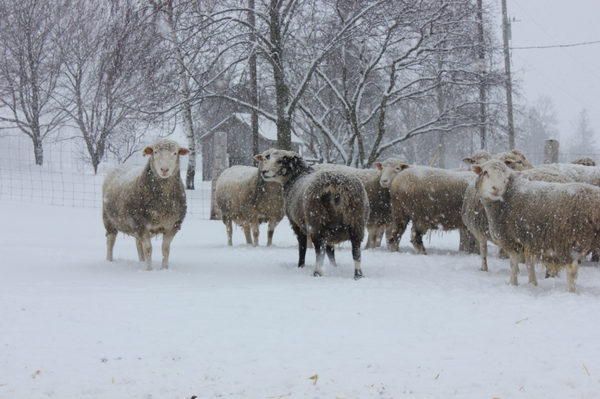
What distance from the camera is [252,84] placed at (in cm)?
1289

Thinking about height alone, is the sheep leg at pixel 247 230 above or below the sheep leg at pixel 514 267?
above

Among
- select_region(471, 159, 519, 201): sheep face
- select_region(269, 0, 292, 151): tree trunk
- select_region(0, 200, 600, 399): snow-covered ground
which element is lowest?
select_region(0, 200, 600, 399): snow-covered ground

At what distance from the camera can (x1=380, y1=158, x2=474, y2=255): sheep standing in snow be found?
700cm

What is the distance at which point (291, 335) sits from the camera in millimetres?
2961

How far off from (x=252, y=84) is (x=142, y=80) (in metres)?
3.77

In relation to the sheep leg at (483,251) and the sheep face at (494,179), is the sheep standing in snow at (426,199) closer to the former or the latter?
the sheep leg at (483,251)

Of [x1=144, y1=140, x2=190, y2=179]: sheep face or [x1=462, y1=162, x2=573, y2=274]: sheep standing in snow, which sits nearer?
[x1=144, y1=140, x2=190, y2=179]: sheep face

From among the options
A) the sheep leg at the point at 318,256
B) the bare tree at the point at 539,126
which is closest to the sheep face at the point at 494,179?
the sheep leg at the point at 318,256

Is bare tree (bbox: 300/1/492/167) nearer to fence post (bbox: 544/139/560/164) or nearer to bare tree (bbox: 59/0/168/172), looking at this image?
fence post (bbox: 544/139/560/164)

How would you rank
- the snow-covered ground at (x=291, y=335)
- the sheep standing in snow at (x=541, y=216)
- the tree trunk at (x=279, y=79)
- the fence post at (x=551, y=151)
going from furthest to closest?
the tree trunk at (x=279, y=79)
the fence post at (x=551, y=151)
the sheep standing in snow at (x=541, y=216)
the snow-covered ground at (x=291, y=335)

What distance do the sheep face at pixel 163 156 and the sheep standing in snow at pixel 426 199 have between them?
147 inches

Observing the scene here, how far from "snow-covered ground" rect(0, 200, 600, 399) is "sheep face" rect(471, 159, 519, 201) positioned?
0.95 meters

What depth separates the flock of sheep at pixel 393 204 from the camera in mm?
4074

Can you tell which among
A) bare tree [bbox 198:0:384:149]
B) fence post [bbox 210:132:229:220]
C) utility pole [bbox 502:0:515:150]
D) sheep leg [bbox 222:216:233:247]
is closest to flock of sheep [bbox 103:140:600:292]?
sheep leg [bbox 222:216:233:247]
